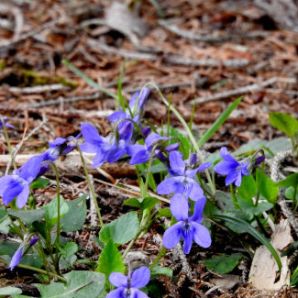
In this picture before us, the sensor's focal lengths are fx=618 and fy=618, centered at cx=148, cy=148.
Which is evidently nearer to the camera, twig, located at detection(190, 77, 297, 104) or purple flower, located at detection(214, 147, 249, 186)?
purple flower, located at detection(214, 147, 249, 186)

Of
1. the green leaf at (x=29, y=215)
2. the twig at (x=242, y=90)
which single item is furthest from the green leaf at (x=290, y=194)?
the twig at (x=242, y=90)

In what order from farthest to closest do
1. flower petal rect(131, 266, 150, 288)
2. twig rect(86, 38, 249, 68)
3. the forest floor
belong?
twig rect(86, 38, 249, 68) → the forest floor → flower petal rect(131, 266, 150, 288)

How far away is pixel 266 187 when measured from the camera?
1.85m

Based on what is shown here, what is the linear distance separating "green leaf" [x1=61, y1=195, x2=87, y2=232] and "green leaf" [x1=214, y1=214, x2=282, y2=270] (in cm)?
38

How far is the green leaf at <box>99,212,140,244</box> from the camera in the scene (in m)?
1.54

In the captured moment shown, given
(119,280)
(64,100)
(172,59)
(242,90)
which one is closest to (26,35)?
(172,59)

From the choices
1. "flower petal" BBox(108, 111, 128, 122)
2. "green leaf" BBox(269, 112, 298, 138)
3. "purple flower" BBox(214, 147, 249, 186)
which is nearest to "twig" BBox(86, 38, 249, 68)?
"green leaf" BBox(269, 112, 298, 138)

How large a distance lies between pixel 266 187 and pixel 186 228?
45cm

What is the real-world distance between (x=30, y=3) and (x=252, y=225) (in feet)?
10.7

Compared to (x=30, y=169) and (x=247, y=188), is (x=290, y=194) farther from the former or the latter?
(x=30, y=169)

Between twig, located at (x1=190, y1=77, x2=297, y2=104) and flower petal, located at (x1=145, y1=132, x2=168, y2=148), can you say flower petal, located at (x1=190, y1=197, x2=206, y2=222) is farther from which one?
twig, located at (x1=190, y1=77, x2=297, y2=104)

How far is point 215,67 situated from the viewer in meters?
3.62

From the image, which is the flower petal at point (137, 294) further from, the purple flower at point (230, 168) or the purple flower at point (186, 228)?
the purple flower at point (230, 168)

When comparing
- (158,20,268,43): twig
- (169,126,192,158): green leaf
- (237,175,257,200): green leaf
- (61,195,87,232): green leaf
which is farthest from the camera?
(158,20,268,43): twig
